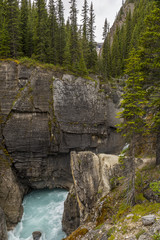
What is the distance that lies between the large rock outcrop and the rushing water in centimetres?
251

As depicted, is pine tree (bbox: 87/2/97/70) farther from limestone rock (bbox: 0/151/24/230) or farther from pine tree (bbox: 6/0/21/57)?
limestone rock (bbox: 0/151/24/230)

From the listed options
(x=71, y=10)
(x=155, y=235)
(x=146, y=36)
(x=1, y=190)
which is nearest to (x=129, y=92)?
(x=146, y=36)

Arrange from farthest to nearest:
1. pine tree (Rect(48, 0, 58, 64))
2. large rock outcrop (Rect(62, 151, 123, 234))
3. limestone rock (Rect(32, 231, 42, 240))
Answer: pine tree (Rect(48, 0, 58, 64)) < limestone rock (Rect(32, 231, 42, 240)) < large rock outcrop (Rect(62, 151, 123, 234))

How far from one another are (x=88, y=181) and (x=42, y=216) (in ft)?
35.4

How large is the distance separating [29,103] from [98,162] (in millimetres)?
12977

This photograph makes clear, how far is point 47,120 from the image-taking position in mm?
21297

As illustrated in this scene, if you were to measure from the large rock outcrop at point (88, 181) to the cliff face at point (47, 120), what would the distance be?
7.30 metres

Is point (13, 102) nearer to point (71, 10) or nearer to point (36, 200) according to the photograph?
point (36, 200)

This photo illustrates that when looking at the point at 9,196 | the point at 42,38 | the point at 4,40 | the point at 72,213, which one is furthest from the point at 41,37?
the point at 72,213

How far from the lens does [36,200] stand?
877 inches

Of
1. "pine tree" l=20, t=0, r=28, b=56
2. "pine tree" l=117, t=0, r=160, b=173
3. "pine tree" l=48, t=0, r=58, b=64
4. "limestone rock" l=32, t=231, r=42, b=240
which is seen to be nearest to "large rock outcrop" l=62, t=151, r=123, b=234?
"limestone rock" l=32, t=231, r=42, b=240

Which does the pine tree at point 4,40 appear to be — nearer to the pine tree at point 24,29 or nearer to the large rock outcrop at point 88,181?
the pine tree at point 24,29

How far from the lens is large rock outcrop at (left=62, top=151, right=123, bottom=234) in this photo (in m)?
12.9

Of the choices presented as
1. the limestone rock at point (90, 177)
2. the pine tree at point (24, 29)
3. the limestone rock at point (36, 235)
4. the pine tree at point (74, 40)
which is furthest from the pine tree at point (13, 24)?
the limestone rock at point (36, 235)
